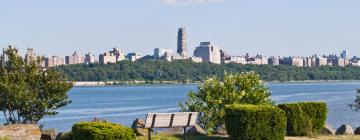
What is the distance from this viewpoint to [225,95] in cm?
2883

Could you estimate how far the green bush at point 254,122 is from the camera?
2264 cm

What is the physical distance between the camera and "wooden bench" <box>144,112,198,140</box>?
21812mm

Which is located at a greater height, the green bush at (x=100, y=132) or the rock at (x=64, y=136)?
the green bush at (x=100, y=132)

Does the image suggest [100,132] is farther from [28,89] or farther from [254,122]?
[28,89]

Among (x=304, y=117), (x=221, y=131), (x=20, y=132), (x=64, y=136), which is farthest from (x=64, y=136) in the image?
(x=304, y=117)

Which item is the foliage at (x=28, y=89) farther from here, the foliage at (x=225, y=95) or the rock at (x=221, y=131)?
the rock at (x=221, y=131)

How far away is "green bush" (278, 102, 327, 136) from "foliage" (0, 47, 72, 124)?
9.60 m

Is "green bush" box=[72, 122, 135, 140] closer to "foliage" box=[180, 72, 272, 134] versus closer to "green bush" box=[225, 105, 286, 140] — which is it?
"green bush" box=[225, 105, 286, 140]

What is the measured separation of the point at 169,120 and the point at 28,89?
372 inches

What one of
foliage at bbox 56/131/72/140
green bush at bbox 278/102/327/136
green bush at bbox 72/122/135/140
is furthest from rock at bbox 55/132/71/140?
green bush at bbox 278/102/327/136

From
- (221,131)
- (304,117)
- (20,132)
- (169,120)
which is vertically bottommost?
(221,131)

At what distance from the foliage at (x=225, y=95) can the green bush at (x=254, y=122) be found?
17.6 feet

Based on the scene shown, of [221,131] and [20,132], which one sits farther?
[221,131]

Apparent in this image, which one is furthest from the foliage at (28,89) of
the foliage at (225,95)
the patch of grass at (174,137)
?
the patch of grass at (174,137)
